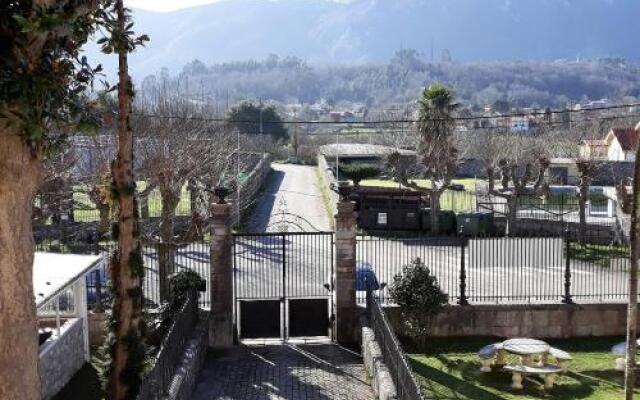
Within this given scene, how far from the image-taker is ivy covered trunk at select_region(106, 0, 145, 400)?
34.9 ft

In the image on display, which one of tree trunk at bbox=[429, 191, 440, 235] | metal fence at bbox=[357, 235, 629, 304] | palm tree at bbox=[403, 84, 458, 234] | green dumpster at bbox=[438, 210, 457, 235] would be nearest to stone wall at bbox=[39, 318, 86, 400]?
metal fence at bbox=[357, 235, 629, 304]

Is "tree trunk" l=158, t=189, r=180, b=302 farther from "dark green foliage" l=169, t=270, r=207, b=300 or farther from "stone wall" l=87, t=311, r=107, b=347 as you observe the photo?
"stone wall" l=87, t=311, r=107, b=347

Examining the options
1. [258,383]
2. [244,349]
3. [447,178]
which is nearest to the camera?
[258,383]

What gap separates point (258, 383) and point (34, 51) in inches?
325

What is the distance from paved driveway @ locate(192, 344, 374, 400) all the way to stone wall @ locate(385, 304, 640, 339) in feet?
8.26

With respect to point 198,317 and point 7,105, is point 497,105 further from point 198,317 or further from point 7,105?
point 7,105

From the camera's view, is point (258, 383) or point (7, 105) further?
point (258, 383)

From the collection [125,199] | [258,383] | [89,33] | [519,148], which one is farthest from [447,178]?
[89,33]

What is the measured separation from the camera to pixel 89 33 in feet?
24.9

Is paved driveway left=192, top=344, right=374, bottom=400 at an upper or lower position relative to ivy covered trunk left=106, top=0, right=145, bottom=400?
lower

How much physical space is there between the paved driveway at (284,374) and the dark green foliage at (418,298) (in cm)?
167

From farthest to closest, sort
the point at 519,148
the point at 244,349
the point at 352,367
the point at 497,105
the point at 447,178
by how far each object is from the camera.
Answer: the point at 497,105 < the point at 519,148 < the point at 447,178 < the point at 244,349 < the point at 352,367

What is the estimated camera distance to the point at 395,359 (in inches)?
423

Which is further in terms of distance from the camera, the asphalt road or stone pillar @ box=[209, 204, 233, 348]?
the asphalt road
